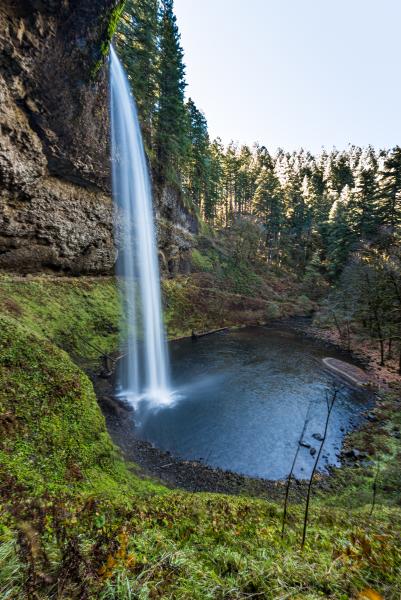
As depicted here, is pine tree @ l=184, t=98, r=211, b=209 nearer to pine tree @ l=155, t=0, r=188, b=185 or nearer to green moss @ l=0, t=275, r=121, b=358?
pine tree @ l=155, t=0, r=188, b=185

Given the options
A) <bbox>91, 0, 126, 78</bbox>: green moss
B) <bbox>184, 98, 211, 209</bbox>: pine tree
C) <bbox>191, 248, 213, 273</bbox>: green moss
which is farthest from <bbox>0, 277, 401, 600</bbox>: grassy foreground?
<bbox>184, 98, 211, 209</bbox>: pine tree

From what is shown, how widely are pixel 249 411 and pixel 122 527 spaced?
38.5ft

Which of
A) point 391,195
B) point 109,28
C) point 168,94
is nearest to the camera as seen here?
point 109,28

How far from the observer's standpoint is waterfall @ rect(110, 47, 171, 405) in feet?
61.3

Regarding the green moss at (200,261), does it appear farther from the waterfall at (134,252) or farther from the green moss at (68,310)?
the green moss at (68,310)

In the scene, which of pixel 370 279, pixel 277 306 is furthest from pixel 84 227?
pixel 277 306

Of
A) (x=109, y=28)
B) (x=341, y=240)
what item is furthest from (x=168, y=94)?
(x=341, y=240)

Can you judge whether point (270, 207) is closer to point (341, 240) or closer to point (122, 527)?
point (341, 240)

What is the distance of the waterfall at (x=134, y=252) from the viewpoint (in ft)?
61.3

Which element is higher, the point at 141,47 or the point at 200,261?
the point at 141,47

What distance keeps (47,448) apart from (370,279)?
24467mm

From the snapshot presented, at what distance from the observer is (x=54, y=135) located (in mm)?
17062

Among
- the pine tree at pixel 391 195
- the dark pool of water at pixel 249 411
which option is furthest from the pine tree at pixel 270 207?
the dark pool of water at pixel 249 411

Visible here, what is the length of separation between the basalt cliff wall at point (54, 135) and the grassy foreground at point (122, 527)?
34.9 ft
